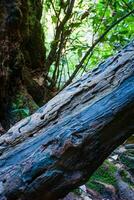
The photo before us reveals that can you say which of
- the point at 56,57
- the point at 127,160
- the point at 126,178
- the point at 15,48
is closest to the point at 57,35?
the point at 56,57

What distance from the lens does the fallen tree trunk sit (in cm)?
208


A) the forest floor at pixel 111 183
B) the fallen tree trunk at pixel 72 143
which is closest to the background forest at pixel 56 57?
the forest floor at pixel 111 183

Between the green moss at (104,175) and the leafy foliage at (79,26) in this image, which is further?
the leafy foliage at (79,26)

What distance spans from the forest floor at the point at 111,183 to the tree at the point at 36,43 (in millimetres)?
964

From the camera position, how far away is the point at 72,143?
80.9 inches

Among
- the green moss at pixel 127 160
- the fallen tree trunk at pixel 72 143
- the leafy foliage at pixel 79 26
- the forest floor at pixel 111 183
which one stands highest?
the leafy foliage at pixel 79 26

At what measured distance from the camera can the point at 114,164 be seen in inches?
191

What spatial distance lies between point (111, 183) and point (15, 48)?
1826 millimetres

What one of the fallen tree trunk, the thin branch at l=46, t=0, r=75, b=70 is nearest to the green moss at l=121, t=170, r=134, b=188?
the thin branch at l=46, t=0, r=75, b=70

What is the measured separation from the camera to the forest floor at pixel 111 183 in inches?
145

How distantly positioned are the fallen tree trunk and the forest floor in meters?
1.18

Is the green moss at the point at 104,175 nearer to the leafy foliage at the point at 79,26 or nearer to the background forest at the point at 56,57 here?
the background forest at the point at 56,57

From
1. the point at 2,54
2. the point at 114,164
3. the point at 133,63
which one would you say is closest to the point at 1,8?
the point at 2,54

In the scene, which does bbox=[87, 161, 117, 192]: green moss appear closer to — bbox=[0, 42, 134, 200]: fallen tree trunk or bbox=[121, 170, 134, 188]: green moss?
bbox=[121, 170, 134, 188]: green moss
